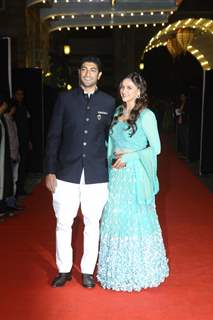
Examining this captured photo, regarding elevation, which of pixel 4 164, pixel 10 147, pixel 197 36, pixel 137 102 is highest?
pixel 197 36

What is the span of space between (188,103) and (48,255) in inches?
302

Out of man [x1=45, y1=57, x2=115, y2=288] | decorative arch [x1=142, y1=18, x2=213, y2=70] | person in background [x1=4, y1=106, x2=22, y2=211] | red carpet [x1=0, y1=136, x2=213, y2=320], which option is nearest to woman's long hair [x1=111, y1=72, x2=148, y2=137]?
man [x1=45, y1=57, x2=115, y2=288]

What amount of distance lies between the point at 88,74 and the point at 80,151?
1.83 ft

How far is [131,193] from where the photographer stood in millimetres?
4137

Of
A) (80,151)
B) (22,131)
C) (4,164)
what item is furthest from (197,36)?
(80,151)

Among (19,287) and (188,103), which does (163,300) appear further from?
(188,103)

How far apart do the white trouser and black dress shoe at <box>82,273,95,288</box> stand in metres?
0.07

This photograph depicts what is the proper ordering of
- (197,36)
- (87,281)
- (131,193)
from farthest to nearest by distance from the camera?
(197,36)
(87,281)
(131,193)

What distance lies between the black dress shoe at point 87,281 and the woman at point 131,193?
0.41 ft

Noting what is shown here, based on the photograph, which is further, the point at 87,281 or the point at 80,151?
the point at 87,281

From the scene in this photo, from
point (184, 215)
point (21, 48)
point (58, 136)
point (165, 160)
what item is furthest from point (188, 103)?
point (58, 136)

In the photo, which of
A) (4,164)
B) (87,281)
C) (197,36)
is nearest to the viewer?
(87,281)

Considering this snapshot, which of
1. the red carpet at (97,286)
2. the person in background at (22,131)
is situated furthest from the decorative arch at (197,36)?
the red carpet at (97,286)

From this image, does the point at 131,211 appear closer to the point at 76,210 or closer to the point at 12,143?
the point at 76,210
